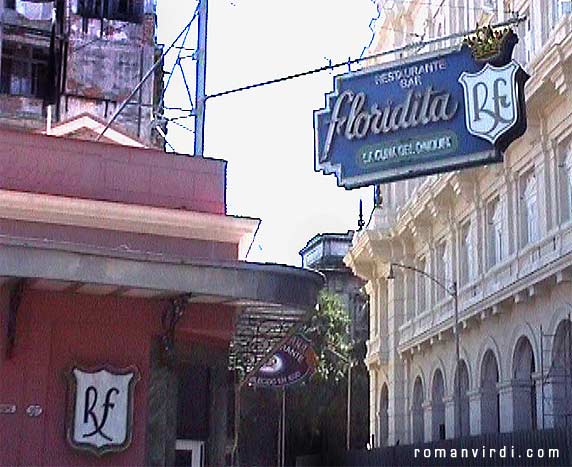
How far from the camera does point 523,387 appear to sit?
31719 mm

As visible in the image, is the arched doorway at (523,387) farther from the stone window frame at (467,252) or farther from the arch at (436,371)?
the arch at (436,371)

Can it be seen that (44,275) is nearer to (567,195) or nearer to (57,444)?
(57,444)

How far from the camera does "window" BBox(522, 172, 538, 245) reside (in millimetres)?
30781

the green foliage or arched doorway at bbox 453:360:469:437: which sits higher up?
the green foliage

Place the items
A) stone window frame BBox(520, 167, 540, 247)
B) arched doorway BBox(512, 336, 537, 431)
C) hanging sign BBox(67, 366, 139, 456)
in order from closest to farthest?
hanging sign BBox(67, 366, 139, 456), stone window frame BBox(520, 167, 540, 247), arched doorway BBox(512, 336, 537, 431)

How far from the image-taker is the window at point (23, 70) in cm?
3697

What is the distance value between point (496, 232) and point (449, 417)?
23.3 feet

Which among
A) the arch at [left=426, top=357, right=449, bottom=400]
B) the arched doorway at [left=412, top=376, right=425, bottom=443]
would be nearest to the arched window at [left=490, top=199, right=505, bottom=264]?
the arch at [left=426, top=357, right=449, bottom=400]

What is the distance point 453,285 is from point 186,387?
22692 mm

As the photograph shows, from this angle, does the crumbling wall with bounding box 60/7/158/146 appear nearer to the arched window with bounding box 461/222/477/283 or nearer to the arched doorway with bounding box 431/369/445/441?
the arched window with bounding box 461/222/477/283

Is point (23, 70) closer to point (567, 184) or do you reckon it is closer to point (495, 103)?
point (567, 184)

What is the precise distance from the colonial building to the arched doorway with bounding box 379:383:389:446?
0.06 metres

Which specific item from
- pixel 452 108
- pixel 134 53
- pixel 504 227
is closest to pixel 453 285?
pixel 504 227

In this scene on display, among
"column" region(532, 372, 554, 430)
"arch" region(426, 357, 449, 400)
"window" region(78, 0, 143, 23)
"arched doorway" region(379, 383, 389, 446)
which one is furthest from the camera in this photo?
"arched doorway" region(379, 383, 389, 446)
